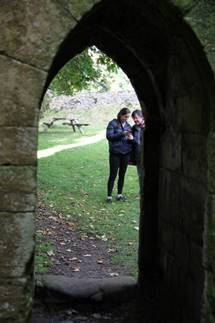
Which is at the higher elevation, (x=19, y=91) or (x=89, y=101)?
(x=89, y=101)

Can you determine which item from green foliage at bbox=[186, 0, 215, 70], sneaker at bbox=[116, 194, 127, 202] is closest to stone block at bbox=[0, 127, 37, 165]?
green foliage at bbox=[186, 0, 215, 70]

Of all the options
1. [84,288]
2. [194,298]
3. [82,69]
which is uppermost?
[82,69]

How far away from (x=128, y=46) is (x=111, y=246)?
3.98 m

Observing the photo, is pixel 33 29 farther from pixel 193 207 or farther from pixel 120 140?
pixel 120 140

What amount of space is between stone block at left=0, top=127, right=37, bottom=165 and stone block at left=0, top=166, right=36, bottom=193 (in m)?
0.03

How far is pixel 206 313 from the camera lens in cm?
344

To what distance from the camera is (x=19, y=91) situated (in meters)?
2.99

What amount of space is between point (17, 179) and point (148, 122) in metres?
2.99

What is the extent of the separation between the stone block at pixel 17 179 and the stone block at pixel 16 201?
0.07ft

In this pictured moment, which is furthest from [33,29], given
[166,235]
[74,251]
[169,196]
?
[74,251]

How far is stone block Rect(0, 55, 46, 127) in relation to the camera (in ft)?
9.76

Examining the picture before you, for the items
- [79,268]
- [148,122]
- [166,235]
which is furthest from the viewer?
[79,268]

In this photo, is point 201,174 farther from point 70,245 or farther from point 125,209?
point 125,209

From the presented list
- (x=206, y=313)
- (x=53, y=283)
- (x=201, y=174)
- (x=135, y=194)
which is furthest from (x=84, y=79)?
(x=206, y=313)
